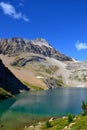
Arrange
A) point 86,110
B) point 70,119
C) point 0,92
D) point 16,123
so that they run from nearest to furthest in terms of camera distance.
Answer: point 70,119, point 86,110, point 16,123, point 0,92

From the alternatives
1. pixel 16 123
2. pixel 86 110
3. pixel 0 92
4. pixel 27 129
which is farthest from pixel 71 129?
pixel 0 92

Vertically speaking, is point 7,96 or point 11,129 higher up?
point 7,96

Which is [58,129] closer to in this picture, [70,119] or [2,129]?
[70,119]

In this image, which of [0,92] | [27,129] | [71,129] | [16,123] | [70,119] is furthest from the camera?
[0,92]

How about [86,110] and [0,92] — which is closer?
[86,110]

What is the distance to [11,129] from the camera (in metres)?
73.6

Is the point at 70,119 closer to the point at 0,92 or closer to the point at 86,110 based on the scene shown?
the point at 86,110

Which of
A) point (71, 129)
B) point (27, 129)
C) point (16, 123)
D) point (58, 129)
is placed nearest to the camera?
point (71, 129)

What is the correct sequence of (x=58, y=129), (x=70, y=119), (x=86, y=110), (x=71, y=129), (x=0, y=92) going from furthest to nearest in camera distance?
(x=0, y=92)
(x=86, y=110)
(x=70, y=119)
(x=58, y=129)
(x=71, y=129)

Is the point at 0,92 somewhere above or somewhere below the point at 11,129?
above

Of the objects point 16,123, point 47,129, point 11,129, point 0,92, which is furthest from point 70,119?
point 0,92

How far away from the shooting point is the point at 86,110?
64.1 m

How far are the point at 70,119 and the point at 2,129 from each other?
24132 millimetres

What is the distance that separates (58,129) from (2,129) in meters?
26.7
